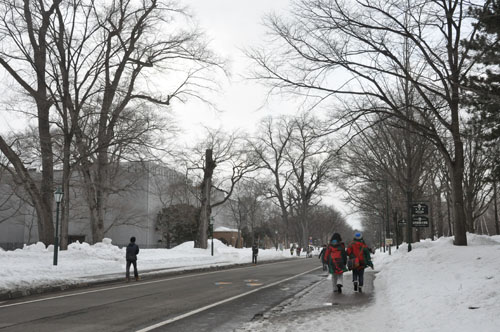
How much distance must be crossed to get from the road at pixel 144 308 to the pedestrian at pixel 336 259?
53.2 inches

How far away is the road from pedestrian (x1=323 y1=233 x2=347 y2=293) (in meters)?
1.35

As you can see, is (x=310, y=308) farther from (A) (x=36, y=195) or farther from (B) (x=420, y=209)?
(A) (x=36, y=195)

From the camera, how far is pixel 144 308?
965 cm

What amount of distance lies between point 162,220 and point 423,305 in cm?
5198

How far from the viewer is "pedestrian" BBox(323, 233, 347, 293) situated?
12.4 meters

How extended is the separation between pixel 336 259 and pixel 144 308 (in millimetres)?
5395

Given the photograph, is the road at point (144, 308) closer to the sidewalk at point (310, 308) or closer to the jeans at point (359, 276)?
the sidewalk at point (310, 308)

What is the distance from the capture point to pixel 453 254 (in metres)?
13.4

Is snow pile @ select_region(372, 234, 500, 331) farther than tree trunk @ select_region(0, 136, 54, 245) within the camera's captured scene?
No

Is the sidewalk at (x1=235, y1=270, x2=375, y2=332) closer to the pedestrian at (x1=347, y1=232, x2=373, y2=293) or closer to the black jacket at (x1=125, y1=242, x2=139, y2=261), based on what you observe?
the pedestrian at (x1=347, y1=232, x2=373, y2=293)

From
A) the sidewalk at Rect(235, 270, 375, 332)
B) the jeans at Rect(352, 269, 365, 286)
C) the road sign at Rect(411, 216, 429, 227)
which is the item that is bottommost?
the sidewalk at Rect(235, 270, 375, 332)

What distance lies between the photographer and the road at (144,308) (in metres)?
7.76

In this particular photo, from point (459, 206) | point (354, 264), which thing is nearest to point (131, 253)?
point (354, 264)

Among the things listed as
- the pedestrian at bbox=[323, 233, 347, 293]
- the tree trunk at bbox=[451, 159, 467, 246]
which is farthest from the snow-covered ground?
the tree trunk at bbox=[451, 159, 467, 246]
